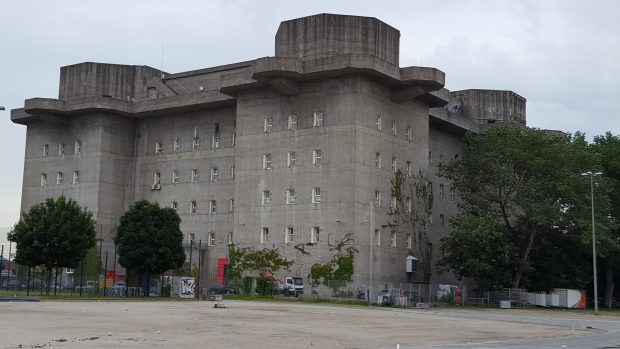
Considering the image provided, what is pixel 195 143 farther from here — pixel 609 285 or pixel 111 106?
pixel 609 285

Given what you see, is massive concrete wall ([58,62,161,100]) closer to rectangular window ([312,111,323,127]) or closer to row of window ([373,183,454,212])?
rectangular window ([312,111,323,127])

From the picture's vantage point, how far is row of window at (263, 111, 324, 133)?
70.1 metres

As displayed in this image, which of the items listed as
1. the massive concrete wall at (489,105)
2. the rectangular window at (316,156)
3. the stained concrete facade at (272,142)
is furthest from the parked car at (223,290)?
the massive concrete wall at (489,105)

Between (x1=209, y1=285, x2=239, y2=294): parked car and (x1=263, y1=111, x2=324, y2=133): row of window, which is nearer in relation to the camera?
(x1=263, y1=111, x2=324, y2=133): row of window

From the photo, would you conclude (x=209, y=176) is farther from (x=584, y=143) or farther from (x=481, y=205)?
(x=584, y=143)

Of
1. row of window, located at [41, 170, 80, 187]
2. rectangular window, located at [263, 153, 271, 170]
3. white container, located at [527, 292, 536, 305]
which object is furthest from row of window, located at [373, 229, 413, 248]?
row of window, located at [41, 170, 80, 187]

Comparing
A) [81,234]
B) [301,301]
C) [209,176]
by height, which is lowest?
[301,301]

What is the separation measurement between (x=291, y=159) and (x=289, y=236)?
7.21 meters

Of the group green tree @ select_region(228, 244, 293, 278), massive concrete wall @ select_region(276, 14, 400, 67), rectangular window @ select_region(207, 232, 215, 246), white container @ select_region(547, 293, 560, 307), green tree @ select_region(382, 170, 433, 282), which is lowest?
white container @ select_region(547, 293, 560, 307)

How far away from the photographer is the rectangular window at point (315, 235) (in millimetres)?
68062

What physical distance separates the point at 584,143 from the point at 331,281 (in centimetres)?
2939

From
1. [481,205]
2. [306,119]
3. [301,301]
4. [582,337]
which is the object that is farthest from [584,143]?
[582,337]

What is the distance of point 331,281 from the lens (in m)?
65.8

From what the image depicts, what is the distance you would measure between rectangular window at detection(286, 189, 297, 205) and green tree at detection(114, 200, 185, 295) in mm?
10721
